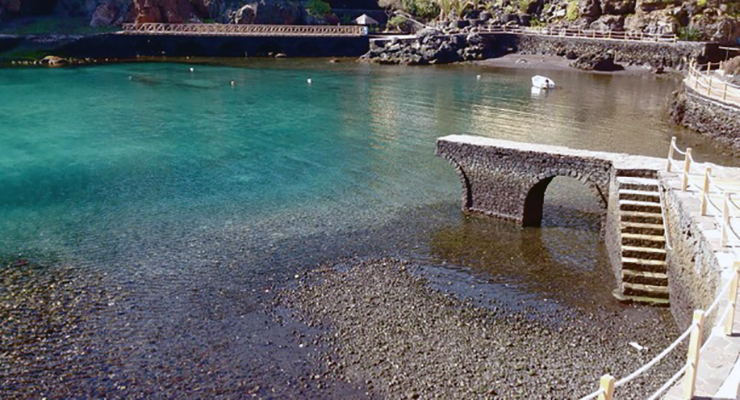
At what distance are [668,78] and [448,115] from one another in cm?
3338

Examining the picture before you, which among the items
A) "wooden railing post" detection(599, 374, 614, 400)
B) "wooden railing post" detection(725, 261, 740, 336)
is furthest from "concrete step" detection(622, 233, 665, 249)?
"wooden railing post" detection(599, 374, 614, 400)

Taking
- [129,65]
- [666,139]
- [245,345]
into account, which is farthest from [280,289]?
[129,65]

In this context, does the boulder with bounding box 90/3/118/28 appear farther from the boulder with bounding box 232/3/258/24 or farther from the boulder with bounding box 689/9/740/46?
the boulder with bounding box 689/9/740/46

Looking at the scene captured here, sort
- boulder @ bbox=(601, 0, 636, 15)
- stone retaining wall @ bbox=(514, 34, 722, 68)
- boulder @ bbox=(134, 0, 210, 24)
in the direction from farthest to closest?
boulder @ bbox=(134, 0, 210, 24) → boulder @ bbox=(601, 0, 636, 15) → stone retaining wall @ bbox=(514, 34, 722, 68)

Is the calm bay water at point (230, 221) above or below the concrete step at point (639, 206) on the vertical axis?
below

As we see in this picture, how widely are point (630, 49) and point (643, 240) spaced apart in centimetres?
6373

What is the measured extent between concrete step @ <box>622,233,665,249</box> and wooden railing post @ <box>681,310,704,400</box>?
1087 cm

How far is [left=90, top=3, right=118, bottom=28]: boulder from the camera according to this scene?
94.4m

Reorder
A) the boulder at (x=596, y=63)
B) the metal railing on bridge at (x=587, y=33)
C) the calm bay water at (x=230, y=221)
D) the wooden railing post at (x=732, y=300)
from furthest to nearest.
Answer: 1. the metal railing on bridge at (x=587, y=33)
2. the boulder at (x=596, y=63)
3. the calm bay water at (x=230, y=221)
4. the wooden railing post at (x=732, y=300)

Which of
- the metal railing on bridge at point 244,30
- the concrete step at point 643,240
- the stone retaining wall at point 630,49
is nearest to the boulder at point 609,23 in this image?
the stone retaining wall at point 630,49

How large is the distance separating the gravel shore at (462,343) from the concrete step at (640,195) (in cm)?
429

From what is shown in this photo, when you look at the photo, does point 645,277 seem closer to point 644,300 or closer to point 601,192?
point 644,300

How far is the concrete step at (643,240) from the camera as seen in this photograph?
65.9ft

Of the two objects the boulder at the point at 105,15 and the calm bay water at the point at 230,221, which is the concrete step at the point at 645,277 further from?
the boulder at the point at 105,15
